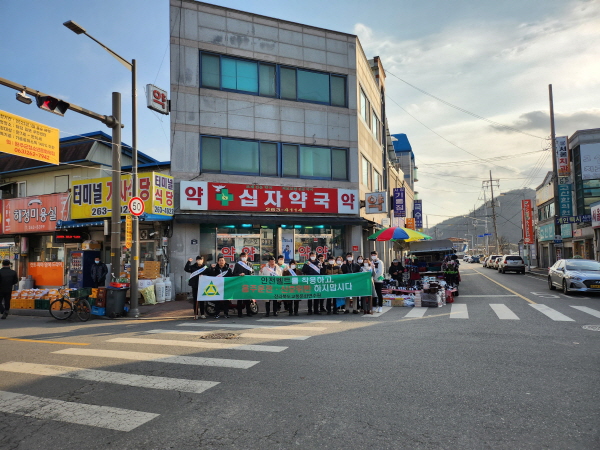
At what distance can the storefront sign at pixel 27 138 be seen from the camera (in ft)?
36.0

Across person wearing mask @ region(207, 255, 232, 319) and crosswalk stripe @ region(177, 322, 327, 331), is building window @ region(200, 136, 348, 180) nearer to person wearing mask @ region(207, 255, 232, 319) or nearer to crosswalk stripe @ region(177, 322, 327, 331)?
person wearing mask @ region(207, 255, 232, 319)

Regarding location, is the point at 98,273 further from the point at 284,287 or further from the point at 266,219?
the point at 284,287

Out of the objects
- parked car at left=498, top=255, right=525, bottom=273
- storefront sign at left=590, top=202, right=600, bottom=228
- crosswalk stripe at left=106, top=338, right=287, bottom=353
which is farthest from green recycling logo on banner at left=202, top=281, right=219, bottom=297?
parked car at left=498, top=255, right=525, bottom=273

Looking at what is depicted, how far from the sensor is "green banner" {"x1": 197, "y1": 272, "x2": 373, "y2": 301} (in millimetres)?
12992

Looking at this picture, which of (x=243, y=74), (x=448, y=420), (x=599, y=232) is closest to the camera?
(x=448, y=420)

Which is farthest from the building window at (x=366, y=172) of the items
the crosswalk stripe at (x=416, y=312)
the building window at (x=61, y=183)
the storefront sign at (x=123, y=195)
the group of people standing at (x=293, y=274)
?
the building window at (x=61, y=183)

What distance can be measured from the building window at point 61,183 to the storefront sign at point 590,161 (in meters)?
37.2

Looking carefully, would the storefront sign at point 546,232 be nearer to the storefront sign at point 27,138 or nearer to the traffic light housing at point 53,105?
the traffic light housing at point 53,105

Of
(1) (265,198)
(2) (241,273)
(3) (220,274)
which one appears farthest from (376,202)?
(3) (220,274)

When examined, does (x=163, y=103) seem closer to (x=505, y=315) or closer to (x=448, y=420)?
(x=505, y=315)

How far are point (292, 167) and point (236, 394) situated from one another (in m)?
16.4

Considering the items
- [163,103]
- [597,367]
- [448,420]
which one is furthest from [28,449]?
[163,103]

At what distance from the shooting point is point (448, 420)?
4.30 m

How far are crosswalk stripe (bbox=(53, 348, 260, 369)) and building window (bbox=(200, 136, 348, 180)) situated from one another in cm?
1225
